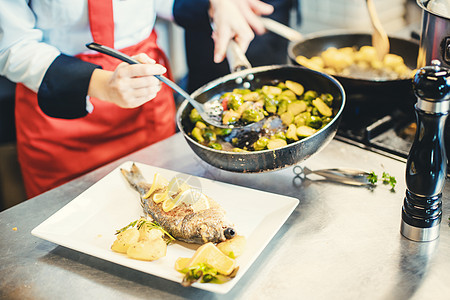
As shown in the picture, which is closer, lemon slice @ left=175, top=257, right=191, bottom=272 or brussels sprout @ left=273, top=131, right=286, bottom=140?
lemon slice @ left=175, top=257, right=191, bottom=272

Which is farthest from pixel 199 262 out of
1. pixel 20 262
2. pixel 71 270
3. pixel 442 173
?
pixel 442 173

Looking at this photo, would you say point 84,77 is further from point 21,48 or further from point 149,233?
point 149,233

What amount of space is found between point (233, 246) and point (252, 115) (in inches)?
20.9

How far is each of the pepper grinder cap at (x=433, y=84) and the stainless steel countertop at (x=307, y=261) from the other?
39cm

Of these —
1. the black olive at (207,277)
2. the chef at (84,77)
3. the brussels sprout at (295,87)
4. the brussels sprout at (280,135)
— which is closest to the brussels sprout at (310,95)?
the brussels sprout at (295,87)

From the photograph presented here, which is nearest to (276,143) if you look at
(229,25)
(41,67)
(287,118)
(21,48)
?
(287,118)

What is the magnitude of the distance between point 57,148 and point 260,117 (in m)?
0.83

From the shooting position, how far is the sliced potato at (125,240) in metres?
1.17

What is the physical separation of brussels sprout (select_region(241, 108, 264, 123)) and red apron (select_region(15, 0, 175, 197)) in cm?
54

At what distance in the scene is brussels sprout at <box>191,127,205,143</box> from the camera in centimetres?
154

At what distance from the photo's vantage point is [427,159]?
1.11 metres

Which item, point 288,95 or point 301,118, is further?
point 288,95

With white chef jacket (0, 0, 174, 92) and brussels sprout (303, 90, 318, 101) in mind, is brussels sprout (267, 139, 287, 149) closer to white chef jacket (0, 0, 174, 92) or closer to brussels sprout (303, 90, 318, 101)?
brussels sprout (303, 90, 318, 101)

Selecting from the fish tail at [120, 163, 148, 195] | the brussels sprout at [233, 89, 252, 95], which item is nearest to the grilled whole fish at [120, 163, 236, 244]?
the fish tail at [120, 163, 148, 195]
